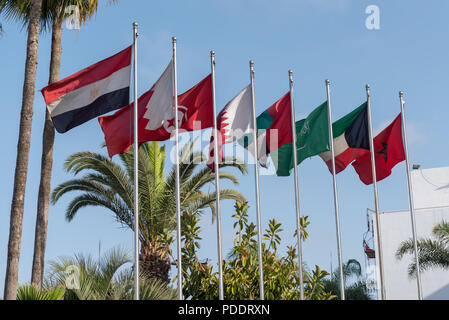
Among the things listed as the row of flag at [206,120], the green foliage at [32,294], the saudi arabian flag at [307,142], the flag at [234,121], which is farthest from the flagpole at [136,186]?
the saudi arabian flag at [307,142]

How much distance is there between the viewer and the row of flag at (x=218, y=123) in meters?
15.4

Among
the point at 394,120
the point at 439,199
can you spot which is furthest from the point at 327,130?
the point at 439,199

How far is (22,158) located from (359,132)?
355 inches

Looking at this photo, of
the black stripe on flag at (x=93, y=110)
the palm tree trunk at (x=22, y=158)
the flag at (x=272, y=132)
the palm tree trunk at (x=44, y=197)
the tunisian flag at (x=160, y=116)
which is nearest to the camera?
the palm tree trunk at (x=22, y=158)

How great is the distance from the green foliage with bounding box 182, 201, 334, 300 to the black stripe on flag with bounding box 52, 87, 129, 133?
5.82 m

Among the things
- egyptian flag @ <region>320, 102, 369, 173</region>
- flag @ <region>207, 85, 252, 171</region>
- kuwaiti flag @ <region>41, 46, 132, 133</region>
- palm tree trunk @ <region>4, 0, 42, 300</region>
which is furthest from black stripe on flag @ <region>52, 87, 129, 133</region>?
egyptian flag @ <region>320, 102, 369, 173</region>

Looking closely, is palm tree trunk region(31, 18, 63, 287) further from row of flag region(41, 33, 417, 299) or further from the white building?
the white building

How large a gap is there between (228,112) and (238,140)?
0.87m

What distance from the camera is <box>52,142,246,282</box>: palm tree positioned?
2194 cm

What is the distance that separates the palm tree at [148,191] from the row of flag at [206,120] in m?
3.87

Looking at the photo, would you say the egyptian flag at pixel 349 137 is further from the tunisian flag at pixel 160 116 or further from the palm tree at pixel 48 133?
the palm tree at pixel 48 133

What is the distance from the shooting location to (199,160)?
73.0 feet

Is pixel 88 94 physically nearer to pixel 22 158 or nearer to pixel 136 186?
pixel 22 158
